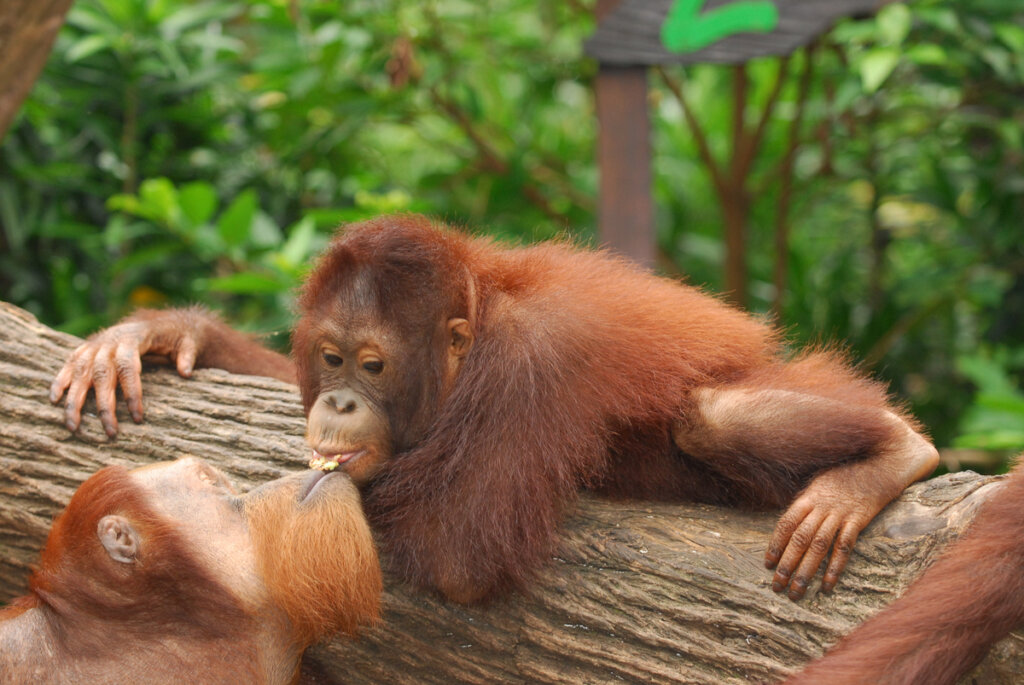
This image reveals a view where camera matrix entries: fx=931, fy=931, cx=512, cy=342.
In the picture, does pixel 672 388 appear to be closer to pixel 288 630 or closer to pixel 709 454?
pixel 709 454

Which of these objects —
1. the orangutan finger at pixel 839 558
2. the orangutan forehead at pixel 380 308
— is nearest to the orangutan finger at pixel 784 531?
the orangutan finger at pixel 839 558

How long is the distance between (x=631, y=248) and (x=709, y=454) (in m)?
1.68

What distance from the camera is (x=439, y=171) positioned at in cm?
606

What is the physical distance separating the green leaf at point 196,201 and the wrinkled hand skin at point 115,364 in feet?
4.92

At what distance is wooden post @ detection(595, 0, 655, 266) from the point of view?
159 inches

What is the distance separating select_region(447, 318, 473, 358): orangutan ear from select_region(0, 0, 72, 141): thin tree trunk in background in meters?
2.00

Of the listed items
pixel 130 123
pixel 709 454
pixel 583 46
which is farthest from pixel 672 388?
pixel 130 123

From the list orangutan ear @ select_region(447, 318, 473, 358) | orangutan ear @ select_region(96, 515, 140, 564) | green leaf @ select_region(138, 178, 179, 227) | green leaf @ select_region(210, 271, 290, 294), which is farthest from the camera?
green leaf @ select_region(138, 178, 179, 227)

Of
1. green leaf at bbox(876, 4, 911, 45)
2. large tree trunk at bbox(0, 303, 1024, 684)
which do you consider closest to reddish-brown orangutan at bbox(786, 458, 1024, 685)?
large tree trunk at bbox(0, 303, 1024, 684)

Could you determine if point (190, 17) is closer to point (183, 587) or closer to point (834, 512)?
point (183, 587)

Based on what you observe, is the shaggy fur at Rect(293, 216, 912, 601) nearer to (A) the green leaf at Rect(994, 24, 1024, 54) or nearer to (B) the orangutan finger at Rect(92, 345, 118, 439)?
(B) the orangutan finger at Rect(92, 345, 118, 439)

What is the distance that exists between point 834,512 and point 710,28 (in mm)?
2289

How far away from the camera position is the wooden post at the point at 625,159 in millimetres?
4027

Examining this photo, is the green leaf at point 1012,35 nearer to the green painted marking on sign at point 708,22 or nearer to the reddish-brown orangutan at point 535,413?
the green painted marking on sign at point 708,22
